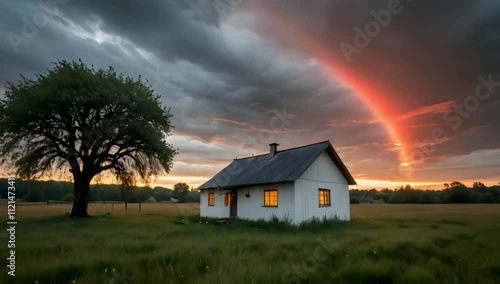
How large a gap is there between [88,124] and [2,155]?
6.22 m

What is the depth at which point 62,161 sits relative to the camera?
24.5 meters

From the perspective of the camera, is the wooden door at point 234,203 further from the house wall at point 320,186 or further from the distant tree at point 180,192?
the distant tree at point 180,192

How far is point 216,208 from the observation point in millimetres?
26297

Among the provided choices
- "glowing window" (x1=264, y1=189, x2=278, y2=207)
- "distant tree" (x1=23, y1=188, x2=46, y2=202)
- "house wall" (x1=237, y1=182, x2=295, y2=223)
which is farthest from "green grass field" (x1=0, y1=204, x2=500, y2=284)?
"distant tree" (x1=23, y1=188, x2=46, y2=202)

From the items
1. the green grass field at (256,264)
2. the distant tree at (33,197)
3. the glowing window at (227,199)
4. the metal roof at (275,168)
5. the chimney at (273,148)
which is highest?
the chimney at (273,148)

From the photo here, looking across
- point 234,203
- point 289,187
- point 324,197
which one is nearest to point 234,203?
point 234,203

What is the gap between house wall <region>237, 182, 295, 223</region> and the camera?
64.0 feet

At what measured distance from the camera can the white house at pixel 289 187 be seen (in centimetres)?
1964

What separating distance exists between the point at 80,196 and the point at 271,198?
1612cm

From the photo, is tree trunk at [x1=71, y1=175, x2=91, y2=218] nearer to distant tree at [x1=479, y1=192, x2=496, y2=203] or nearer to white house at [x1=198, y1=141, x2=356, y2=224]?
white house at [x1=198, y1=141, x2=356, y2=224]

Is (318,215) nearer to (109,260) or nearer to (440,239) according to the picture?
(440,239)

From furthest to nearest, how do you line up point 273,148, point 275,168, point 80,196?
1. point 273,148
2. point 80,196
3. point 275,168

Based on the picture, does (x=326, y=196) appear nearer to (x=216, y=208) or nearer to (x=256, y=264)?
(x=216, y=208)

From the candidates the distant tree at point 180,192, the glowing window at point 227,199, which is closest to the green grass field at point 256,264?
the glowing window at point 227,199
